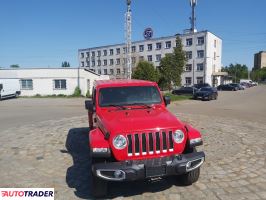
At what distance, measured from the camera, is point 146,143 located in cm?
433

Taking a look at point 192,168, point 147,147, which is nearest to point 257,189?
point 192,168

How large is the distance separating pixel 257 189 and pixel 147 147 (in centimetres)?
237

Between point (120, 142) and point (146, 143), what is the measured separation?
1.46 ft

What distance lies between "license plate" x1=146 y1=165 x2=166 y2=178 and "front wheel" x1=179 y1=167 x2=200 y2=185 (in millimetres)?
877

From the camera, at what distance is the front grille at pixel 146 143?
14.2 ft

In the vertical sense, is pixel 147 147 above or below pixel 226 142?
above

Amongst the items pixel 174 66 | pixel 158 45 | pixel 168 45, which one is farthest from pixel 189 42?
pixel 174 66

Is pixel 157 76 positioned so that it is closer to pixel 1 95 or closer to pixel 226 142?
pixel 1 95

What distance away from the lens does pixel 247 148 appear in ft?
24.5

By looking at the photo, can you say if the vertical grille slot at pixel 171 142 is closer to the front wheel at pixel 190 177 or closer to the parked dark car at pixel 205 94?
the front wheel at pixel 190 177

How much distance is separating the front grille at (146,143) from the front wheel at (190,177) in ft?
3.03

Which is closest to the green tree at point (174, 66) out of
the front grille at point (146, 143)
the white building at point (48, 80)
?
the white building at point (48, 80)

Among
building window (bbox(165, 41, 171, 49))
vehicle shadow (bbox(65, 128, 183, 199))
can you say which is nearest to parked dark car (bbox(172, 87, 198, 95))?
vehicle shadow (bbox(65, 128, 183, 199))

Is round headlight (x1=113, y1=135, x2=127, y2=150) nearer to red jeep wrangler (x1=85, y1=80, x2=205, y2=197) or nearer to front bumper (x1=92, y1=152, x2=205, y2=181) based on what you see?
red jeep wrangler (x1=85, y1=80, x2=205, y2=197)
